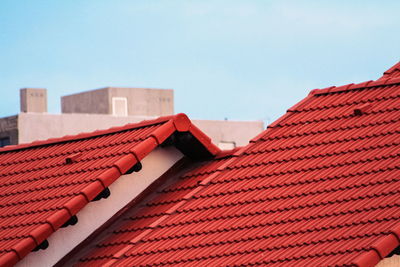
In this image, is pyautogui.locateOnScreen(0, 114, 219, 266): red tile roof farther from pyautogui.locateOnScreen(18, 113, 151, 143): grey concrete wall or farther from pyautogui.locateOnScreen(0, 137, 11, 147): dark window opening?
pyautogui.locateOnScreen(0, 137, 11, 147): dark window opening

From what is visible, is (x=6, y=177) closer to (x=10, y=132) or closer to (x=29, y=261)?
(x=29, y=261)

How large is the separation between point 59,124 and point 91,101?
693cm

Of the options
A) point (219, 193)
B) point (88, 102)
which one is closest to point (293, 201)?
point (219, 193)

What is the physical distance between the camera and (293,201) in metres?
13.7

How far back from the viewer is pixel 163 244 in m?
14.1

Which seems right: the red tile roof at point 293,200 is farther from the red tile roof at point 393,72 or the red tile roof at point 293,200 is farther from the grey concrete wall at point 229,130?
the grey concrete wall at point 229,130

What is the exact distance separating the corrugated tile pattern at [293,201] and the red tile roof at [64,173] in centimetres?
68

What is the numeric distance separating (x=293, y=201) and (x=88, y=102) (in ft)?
158

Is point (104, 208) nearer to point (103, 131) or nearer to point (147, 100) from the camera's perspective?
point (103, 131)

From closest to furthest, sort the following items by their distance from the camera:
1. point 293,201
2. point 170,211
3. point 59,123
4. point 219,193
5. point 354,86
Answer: point 293,201 < point 219,193 < point 170,211 < point 354,86 < point 59,123

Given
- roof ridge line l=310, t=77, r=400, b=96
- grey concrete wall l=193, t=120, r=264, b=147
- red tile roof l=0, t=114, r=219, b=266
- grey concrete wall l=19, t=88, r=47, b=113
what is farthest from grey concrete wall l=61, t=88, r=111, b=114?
roof ridge line l=310, t=77, r=400, b=96

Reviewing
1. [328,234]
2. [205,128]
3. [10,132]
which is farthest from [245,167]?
[205,128]

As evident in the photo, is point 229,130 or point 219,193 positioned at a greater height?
point 219,193

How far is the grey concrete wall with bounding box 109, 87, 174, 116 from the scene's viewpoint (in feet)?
198
